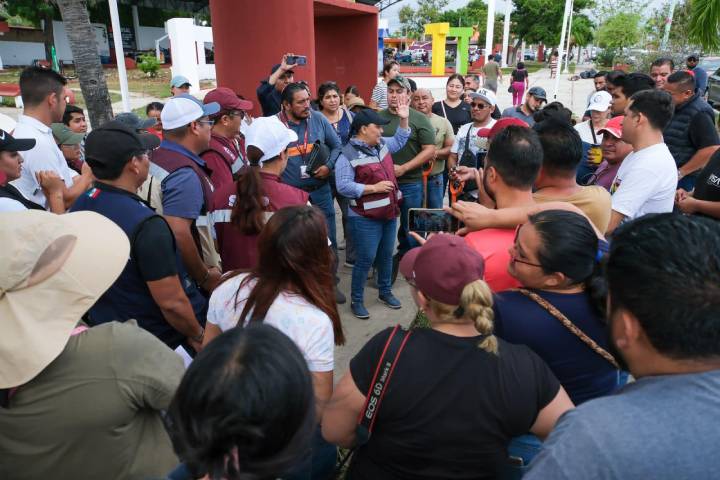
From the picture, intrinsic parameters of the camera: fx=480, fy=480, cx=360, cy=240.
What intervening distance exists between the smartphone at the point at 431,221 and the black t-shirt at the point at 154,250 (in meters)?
1.38

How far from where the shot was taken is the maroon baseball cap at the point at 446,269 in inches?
61.2

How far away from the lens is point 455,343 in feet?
4.94

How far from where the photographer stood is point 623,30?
94.8 ft

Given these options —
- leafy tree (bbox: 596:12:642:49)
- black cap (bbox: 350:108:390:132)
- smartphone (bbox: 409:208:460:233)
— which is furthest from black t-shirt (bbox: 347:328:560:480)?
leafy tree (bbox: 596:12:642:49)

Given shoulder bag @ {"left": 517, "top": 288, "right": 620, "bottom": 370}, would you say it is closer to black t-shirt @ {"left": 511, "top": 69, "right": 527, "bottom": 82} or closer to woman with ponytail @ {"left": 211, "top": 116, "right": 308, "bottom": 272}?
woman with ponytail @ {"left": 211, "top": 116, "right": 308, "bottom": 272}

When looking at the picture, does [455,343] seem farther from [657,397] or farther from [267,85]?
[267,85]

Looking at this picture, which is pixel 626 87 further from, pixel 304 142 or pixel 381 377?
pixel 381 377

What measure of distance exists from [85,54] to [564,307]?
6.87m

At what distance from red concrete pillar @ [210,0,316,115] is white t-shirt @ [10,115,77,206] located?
3919 millimetres

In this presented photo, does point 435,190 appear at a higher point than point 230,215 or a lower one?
lower

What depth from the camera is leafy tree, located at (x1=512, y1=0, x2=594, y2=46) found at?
170 ft

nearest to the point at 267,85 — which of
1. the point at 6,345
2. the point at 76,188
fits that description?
the point at 76,188

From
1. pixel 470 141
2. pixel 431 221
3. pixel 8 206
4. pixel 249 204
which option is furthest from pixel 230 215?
pixel 470 141

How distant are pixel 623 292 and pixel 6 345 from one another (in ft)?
5.28
